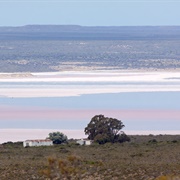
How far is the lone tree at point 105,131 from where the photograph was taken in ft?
99.6

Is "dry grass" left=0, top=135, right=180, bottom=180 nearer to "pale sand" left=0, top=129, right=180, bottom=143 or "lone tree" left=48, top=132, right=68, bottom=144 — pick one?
"lone tree" left=48, top=132, right=68, bottom=144

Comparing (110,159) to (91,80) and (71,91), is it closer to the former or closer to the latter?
(71,91)

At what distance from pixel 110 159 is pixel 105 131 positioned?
8116 mm

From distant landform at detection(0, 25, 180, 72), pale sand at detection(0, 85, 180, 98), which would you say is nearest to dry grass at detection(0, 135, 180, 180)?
pale sand at detection(0, 85, 180, 98)

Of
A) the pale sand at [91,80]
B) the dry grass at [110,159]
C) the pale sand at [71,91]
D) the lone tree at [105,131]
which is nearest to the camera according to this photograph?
the dry grass at [110,159]

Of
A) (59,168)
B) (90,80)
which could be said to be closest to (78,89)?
(90,80)

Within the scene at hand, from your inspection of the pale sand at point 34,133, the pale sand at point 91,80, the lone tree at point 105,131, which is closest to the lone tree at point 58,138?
the lone tree at point 105,131

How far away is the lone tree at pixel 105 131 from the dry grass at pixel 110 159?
1.91ft

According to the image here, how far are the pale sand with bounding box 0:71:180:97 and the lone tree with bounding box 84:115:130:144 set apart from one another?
18.6 metres

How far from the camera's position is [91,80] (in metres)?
61.7

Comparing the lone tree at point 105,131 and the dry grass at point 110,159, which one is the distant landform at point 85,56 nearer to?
the lone tree at point 105,131

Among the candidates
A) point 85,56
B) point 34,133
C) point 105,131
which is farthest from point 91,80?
point 85,56

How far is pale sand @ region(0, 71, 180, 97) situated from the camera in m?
51.8

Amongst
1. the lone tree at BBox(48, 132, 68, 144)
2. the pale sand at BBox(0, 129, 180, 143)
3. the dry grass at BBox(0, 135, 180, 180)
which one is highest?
the pale sand at BBox(0, 129, 180, 143)
